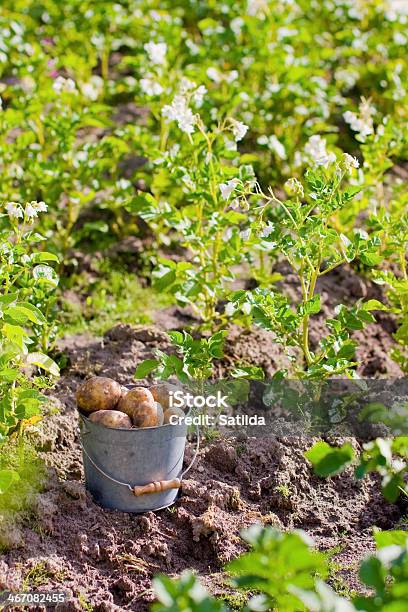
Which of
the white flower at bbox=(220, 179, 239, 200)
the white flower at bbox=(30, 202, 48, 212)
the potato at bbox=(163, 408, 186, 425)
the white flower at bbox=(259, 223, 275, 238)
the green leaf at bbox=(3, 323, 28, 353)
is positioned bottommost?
the potato at bbox=(163, 408, 186, 425)

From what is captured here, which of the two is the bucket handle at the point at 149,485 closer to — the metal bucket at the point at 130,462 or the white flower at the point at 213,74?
the metal bucket at the point at 130,462

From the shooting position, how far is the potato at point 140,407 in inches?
133

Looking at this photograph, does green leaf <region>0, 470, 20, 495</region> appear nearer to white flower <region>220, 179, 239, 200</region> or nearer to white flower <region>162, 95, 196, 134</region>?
white flower <region>220, 179, 239, 200</region>

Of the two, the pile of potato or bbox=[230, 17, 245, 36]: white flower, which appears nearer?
the pile of potato

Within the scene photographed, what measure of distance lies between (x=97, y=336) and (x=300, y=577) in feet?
7.91

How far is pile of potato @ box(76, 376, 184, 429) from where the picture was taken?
335 centimetres

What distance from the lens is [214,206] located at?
4168 millimetres

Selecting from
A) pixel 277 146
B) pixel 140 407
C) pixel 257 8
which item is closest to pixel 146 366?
pixel 140 407

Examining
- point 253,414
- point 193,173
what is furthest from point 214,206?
point 253,414

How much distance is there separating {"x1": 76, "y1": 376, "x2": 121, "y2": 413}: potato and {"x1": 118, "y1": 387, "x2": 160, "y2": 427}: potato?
4 centimetres

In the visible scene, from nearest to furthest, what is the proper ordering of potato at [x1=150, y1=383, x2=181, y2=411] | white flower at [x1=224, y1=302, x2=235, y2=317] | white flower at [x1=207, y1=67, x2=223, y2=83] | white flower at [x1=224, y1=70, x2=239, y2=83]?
potato at [x1=150, y1=383, x2=181, y2=411] → white flower at [x1=224, y1=302, x2=235, y2=317] → white flower at [x1=224, y1=70, x2=239, y2=83] → white flower at [x1=207, y1=67, x2=223, y2=83]

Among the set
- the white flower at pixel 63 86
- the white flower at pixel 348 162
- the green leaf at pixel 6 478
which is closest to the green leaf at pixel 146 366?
the green leaf at pixel 6 478

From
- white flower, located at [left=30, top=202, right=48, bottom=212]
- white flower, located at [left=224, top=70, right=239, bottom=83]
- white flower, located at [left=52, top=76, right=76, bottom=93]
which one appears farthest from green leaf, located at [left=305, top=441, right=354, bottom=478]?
white flower, located at [left=224, top=70, right=239, bottom=83]

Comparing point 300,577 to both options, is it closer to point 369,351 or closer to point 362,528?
point 362,528
